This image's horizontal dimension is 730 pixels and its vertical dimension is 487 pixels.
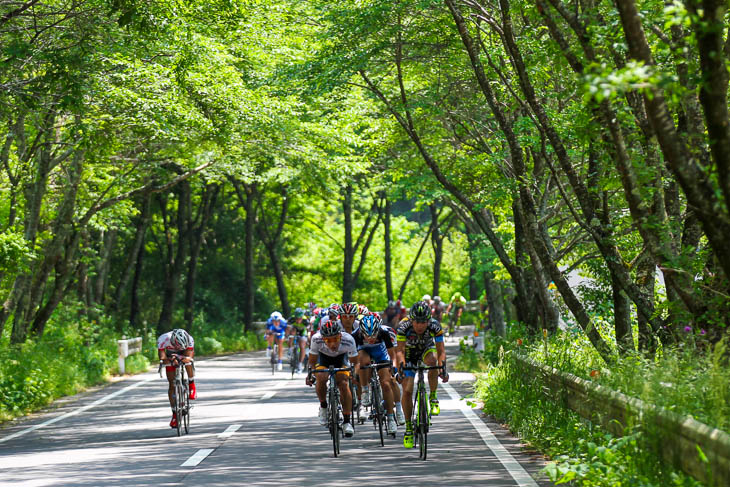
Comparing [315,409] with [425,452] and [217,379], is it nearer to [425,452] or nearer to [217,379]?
[425,452]

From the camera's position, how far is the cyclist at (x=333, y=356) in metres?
13.0

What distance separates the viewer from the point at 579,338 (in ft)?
62.4

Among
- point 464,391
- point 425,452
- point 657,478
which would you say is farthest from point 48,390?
point 657,478

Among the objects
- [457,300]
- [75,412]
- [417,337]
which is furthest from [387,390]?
[457,300]

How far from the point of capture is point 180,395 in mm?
15086

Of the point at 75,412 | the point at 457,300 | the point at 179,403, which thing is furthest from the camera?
the point at 457,300

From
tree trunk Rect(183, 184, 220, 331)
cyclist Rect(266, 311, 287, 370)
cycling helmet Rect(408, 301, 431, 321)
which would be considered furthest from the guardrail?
tree trunk Rect(183, 184, 220, 331)

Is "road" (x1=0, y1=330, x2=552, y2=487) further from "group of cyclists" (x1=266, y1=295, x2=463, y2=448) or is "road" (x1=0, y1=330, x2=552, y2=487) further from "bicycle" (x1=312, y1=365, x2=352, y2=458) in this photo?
"group of cyclists" (x1=266, y1=295, x2=463, y2=448)

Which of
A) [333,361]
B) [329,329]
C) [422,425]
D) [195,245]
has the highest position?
[195,245]

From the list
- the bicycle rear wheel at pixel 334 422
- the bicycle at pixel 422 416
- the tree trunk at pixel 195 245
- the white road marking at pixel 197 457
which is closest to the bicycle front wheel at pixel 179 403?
the white road marking at pixel 197 457

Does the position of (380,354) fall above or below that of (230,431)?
above

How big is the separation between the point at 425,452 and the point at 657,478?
4.24 meters

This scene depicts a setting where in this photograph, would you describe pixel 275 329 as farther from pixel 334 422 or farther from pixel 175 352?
pixel 334 422

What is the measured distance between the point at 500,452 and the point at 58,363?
47.3 ft
